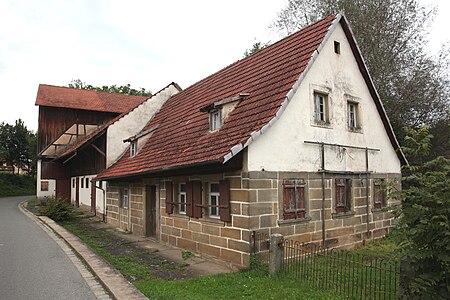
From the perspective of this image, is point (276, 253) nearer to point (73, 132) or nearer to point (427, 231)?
point (427, 231)

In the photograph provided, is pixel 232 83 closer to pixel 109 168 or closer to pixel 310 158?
pixel 310 158

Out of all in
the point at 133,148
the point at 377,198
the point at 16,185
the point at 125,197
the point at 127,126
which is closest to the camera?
the point at 377,198

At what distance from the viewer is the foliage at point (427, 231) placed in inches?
189

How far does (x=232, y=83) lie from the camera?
43.7 ft

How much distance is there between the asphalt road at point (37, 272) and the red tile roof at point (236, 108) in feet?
11.8

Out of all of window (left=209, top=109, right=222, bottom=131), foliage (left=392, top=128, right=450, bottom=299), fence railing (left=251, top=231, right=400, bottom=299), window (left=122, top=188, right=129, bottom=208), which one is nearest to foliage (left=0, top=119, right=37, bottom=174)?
window (left=122, top=188, right=129, bottom=208)

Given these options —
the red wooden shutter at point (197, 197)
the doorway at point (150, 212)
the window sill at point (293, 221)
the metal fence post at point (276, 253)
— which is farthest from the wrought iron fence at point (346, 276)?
the doorway at point (150, 212)

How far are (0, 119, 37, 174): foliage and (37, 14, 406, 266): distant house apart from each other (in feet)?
153

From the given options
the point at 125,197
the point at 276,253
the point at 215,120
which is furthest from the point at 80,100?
the point at 276,253

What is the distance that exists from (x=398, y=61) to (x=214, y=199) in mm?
15840

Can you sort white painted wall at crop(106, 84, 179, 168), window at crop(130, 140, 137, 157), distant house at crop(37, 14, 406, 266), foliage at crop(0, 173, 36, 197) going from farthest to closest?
foliage at crop(0, 173, 36, 197), white painted wall at crop(106, 84, 179, 168), window at crop(130, 140, 137, 157), distant house at crop(37, 14, 406, 266)

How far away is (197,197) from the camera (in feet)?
34.8

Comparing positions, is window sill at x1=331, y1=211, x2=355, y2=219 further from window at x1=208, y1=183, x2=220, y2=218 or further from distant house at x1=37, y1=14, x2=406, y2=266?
window at x1=208, y1=183, x2=220, y2=218

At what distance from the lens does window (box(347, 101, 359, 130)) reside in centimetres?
1228
